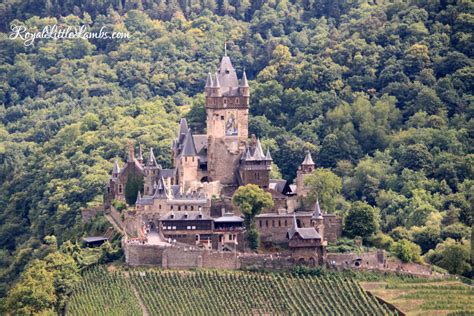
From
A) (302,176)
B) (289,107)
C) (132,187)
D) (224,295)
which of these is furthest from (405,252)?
(289,107)

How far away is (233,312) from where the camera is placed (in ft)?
340

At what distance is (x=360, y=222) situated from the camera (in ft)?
364

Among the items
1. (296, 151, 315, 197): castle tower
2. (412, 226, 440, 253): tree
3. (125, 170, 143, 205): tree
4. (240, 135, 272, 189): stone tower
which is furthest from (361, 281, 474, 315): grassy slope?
(125, 170, 143, 205): tree

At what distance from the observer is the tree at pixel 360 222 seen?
111 metres

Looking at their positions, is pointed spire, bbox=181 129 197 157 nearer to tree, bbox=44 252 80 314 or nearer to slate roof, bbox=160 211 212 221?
slate roof, bbox=160 211 212 221

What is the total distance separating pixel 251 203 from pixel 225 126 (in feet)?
26.0

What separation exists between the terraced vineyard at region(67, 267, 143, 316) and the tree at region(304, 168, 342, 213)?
13.3 meters

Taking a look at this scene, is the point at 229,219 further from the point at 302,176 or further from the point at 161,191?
the point at 302,176

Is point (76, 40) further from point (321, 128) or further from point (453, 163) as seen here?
point (453, 163)

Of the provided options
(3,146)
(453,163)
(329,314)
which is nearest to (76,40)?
(3,146)

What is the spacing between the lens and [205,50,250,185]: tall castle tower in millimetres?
114438

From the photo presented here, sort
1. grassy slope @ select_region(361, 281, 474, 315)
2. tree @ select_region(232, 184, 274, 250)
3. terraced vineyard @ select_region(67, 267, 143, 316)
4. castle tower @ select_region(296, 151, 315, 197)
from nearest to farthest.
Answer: grassy slope @ select_region(361, 281, 474, 315)
terraced vineyard @ select_region(67, 267, 143, 316)
tree @ select_region(232, 184, 274, 250)
castle tower @ select_region(296, 151, 315, 197)

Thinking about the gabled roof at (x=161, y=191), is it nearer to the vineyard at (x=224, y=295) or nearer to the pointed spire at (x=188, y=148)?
the pointed spire at (x=188, y=148)

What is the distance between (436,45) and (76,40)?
52.1m
